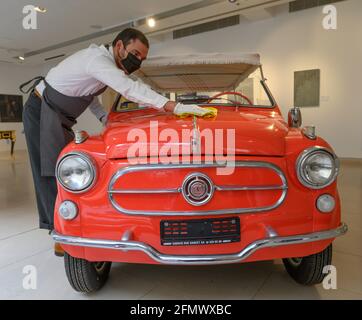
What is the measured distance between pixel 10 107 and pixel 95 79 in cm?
1360

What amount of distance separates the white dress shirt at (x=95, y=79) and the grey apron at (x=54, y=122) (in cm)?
5

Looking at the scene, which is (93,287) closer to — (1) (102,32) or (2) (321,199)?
(2) (321,199)

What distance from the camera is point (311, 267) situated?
1.61 metres

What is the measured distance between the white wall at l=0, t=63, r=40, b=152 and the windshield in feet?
41.3

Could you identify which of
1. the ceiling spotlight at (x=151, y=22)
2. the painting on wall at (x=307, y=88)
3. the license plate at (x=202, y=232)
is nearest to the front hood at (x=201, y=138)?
the license plate at (x=202, y=232)

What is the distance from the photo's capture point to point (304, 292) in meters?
1.66

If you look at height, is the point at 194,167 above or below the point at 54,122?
below

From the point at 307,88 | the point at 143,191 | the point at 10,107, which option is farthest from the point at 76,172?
the point at 10,107

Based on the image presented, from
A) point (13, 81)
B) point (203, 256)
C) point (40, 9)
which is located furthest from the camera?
point (13, 81)

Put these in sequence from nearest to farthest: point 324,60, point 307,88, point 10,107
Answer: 1. point 324,60
2. point 307,88
3. point 10,107

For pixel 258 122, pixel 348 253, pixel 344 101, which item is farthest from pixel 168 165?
pixel 344 101

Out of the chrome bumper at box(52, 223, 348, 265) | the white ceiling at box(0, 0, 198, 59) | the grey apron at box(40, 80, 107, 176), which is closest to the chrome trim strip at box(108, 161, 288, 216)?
the chrome bumper at box(52, 223, 348, 265)

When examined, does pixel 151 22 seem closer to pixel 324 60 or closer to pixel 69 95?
pixel 324 60

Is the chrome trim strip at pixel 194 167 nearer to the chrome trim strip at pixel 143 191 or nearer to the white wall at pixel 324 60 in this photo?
the chrome trim strip at pixel 143 191
